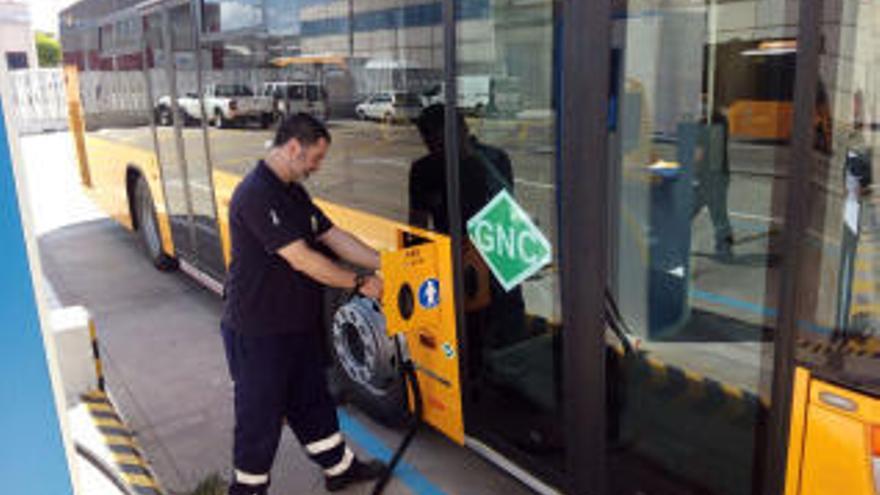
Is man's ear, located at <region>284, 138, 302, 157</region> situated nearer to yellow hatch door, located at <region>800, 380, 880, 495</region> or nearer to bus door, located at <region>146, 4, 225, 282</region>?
yellow hatch door, located at <region>800, 380, 880, 495</region>

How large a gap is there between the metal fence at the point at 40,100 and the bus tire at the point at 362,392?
27.3 meters

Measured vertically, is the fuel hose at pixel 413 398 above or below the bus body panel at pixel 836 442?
below

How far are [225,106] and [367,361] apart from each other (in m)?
2.38

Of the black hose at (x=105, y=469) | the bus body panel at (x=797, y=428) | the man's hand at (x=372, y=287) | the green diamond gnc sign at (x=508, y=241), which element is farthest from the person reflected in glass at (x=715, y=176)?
the black hose at (x=105, y=469)

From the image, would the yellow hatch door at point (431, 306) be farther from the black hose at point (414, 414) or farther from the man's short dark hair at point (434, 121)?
the man's short dark hair at point (434, 121)

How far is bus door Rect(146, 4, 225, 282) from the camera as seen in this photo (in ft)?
20.0

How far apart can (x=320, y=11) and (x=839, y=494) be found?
328 cm

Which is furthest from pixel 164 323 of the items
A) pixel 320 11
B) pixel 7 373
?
pixel 7 373

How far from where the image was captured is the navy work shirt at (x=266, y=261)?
10.9ft

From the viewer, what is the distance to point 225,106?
18.1 feet

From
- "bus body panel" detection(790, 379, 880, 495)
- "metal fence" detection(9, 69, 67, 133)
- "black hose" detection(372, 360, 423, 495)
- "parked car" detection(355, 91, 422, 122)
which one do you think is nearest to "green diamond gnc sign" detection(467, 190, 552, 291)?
"parked car" detection(355, 91, 422, 122)

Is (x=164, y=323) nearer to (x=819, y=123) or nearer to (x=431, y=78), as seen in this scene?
(x=431, y=78)

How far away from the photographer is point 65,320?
4574 mm

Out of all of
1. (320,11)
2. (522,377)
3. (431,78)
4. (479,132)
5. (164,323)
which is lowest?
(164,323)
